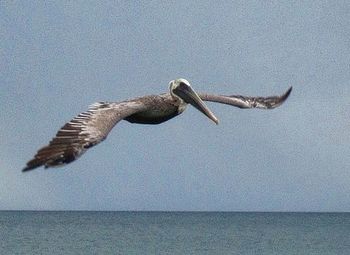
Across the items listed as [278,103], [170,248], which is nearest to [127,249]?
[170,248]

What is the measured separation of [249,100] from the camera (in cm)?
2597

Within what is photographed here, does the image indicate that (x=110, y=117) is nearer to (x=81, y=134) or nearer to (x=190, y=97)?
(x=81, y=134)

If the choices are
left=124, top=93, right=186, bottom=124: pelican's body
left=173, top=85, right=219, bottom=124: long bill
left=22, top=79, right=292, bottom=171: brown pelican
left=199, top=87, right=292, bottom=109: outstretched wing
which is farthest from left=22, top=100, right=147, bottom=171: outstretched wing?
left=199, top=87, right=292, bottom=109: outstretched wing

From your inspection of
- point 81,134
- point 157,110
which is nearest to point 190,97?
point 157,110

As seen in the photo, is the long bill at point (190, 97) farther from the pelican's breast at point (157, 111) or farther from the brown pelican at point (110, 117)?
the pelican's breast at point (157, 111)

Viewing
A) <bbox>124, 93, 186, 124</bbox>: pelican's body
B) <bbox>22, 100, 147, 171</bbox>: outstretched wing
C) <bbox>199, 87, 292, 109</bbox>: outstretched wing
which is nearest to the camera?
<bbox>22, 100, 147, 171</bbox>: outstretched wing

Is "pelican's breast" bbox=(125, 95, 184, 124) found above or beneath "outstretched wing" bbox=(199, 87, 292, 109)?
beneath

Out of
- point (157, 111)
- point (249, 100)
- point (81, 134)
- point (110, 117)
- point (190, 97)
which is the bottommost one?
point (81, 134)

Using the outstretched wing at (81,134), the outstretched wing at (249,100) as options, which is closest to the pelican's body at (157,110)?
the outstretched wing at (81,134)

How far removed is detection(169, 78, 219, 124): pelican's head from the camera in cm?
2130

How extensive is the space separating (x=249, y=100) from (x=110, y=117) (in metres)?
8.20

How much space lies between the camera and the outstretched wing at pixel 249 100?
24.5 metres

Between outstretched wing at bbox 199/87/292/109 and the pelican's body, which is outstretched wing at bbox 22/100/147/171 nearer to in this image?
the pelican's body

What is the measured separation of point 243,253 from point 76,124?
109m
